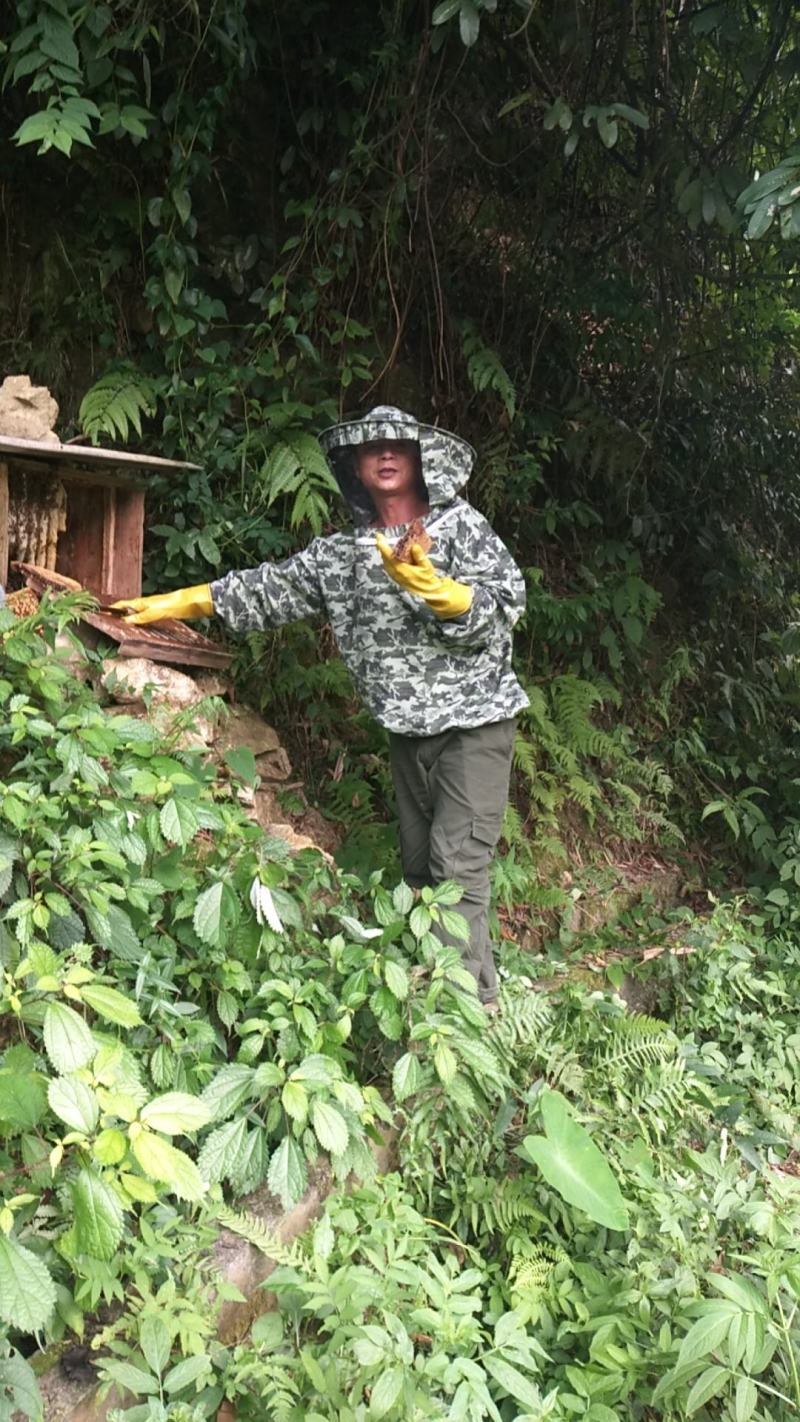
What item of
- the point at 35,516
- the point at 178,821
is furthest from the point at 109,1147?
the point at 35,516

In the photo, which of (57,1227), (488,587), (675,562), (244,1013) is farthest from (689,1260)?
(675,562)

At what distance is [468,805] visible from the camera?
11.3 ft

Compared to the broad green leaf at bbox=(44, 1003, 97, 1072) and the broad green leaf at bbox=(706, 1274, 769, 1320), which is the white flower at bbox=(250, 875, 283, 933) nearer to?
the broad green leaf at bbox=(44, 1003, 97, 1072)

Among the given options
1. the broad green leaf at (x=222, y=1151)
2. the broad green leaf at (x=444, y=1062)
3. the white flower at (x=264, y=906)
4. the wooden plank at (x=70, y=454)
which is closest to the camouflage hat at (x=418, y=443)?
the wooden plank at (x=70, y=454)

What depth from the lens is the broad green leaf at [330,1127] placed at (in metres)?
2.18

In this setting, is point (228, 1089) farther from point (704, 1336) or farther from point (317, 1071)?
point (704, 1336)

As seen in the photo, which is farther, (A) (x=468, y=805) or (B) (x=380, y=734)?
(B) (x=380, y=734)

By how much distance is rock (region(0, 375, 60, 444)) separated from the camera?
131 inches

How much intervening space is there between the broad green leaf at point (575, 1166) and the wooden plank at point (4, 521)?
99.9 inches

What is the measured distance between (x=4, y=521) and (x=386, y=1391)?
9.51ft

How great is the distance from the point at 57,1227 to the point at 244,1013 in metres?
0.79

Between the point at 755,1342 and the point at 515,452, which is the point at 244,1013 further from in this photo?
the point at 515,452

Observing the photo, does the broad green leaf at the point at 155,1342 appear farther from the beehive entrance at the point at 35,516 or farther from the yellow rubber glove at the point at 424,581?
the beehive entrance at the point at 35,516

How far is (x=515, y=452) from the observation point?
578cm
